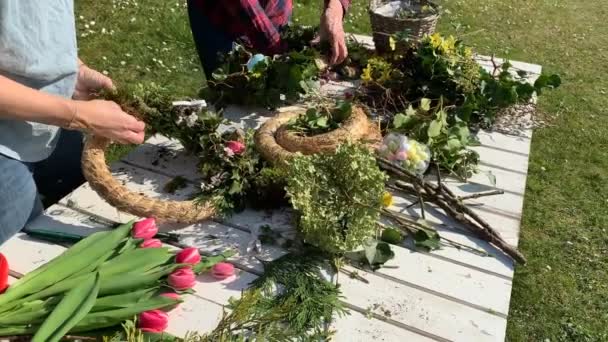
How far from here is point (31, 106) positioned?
1492 millimetres

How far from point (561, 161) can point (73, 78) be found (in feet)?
9.72

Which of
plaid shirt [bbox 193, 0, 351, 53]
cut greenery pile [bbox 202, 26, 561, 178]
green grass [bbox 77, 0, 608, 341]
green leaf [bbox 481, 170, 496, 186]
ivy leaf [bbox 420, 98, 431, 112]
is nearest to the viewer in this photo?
green leaf [bbox 481, 170, 496, 186]

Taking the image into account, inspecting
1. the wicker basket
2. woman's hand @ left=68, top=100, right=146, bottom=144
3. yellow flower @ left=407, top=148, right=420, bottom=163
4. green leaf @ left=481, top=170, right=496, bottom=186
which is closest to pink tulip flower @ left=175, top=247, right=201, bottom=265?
woman's hand @ left=68, top=100, right=146, bottom=144

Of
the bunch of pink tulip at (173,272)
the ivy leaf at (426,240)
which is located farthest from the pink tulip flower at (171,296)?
the ivy leaf at (426,240)

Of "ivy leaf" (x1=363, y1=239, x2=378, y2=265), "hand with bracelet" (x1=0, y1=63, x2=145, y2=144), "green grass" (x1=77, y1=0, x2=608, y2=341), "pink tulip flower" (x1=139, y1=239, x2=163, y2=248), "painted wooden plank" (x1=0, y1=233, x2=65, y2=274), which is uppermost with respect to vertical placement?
"hand with bracelet" (x1=0, y1=63, x2=145, y2=144)

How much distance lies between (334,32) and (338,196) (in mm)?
1047

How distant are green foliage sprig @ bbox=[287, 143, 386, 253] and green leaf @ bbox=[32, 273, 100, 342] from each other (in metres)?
0.53

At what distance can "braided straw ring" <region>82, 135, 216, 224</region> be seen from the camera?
1.62 meters

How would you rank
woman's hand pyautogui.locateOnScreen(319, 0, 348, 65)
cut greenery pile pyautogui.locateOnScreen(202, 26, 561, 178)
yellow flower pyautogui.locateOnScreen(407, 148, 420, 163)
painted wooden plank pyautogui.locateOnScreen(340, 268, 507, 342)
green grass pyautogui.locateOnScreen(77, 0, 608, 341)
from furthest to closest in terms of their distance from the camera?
green grass pyautogui.locateOnScreen(77, 0, 608, 341), woman's hand pyautogui.locateOnScreen(319, 0, 348, 65), cut greenery pile pyautogui.locateOnScreen(202, 26, 561, 178), yellow flower pyautogui.locateOnScreen(407, 148, 420, 163), painted wooden plank pyautogui.locateOnScreen(340, 268, 507, 342)

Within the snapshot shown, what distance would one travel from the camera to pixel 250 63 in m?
2.26

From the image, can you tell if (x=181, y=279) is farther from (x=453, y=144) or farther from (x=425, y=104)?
(x=425, y=104)

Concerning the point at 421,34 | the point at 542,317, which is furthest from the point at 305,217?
the point at 542,317

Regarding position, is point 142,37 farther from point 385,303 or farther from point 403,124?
point 385,303

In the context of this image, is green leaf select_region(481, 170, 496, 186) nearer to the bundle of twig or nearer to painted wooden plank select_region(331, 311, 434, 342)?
the bundle of twig
